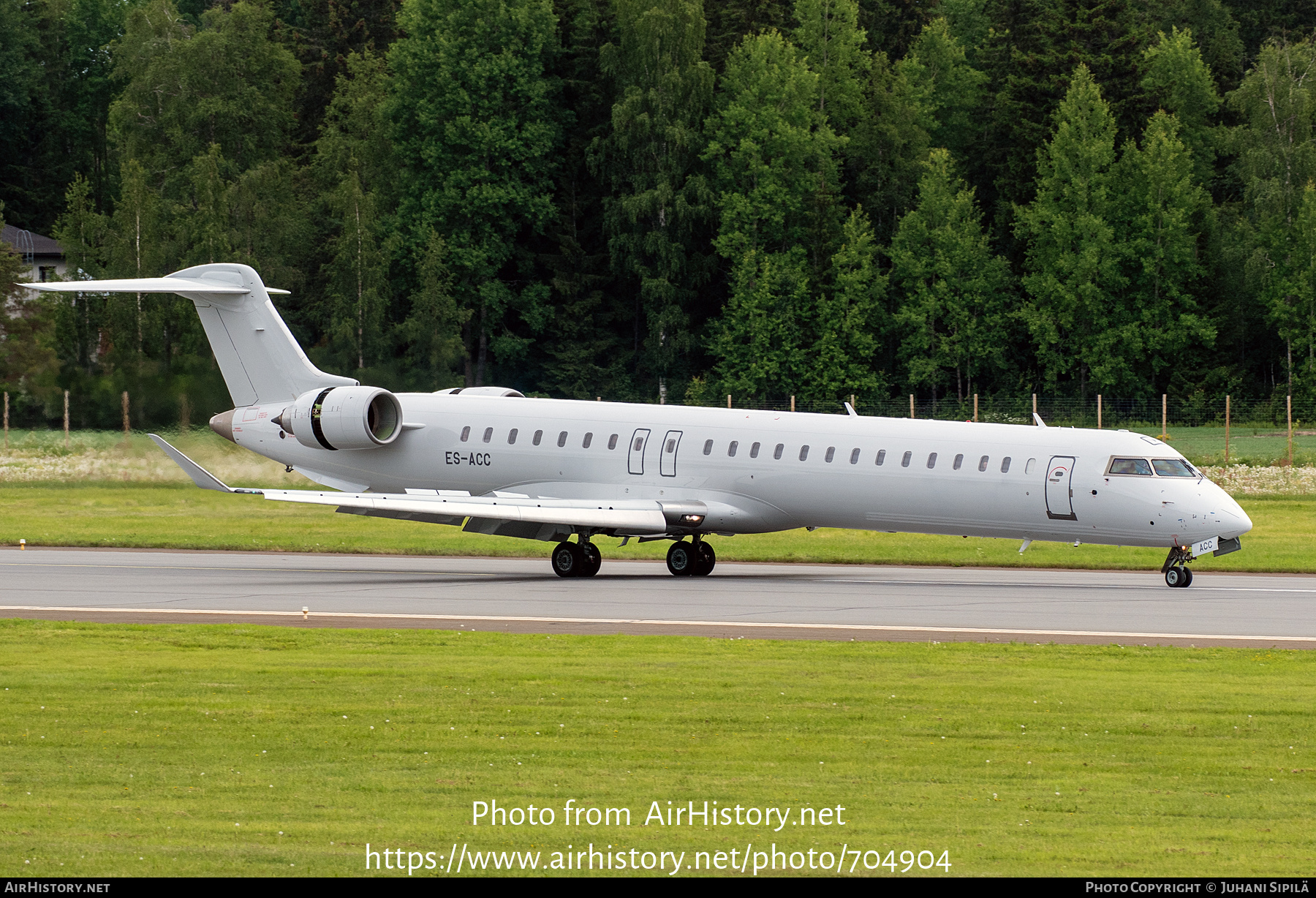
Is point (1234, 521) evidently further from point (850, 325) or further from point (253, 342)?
point (850, 325)

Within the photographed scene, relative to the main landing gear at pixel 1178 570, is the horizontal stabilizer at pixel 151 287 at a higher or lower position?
higher

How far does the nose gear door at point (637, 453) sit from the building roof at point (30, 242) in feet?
238

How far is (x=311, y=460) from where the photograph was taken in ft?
109

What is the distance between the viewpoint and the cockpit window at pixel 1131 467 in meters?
26.7

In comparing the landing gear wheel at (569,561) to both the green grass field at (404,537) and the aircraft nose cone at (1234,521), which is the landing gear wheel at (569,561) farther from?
the aircraft nose cone at (1234,521)

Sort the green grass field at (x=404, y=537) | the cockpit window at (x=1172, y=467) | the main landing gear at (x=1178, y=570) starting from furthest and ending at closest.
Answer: the green grass field at (x=404, y=537)
the main landing gear at (x=1178, y=570)
the cockpit window at (x=1172, y=467)

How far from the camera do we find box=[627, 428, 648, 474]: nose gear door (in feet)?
100

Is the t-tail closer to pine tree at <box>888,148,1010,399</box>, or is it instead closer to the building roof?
pine tree at <box>888,148,1010,399</box>

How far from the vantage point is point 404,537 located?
38.1 metres

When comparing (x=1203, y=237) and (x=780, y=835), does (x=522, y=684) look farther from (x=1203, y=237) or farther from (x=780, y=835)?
(x=1203, y=237)

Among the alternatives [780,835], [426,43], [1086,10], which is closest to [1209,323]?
[1086,10]

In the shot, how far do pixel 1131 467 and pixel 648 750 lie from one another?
15890 mm

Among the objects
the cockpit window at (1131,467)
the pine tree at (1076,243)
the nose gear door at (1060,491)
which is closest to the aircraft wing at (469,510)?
the nose gear door at (1060,491)

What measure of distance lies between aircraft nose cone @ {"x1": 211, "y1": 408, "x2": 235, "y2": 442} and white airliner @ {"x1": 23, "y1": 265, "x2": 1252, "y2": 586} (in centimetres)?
5
